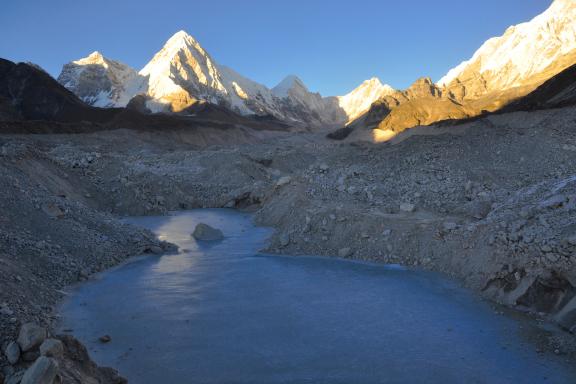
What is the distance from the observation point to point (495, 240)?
962 centimetres

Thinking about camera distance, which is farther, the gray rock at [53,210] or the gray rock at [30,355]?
the gray rock at [53,210]

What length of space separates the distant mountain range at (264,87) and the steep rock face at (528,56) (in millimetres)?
171

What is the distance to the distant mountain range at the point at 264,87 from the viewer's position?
56.7 meters

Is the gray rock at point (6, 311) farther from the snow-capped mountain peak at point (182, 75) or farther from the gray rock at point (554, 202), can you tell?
the snow-capped mountain peak at point (182, 75)

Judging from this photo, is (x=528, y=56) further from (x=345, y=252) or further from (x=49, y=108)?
(x=345, y=252)

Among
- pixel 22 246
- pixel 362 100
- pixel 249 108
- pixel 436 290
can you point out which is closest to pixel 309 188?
pixel 436 290

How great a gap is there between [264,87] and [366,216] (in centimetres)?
13707

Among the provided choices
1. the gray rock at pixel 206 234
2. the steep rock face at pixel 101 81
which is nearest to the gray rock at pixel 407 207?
the gray rock at pixel 206 234

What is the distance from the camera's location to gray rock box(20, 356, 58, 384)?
4.71 metres

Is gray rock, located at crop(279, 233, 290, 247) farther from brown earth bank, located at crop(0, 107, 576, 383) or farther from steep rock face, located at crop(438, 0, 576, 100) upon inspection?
steep rock face, located at crop(438, 0, 576, 100)

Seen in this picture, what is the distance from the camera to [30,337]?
222 inches

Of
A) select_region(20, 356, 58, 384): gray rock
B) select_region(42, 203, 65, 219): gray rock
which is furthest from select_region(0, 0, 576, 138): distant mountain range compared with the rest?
select_region(20, 356, 58, 384): gray rock

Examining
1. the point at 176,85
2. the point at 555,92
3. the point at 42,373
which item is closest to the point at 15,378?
the point at 42,373

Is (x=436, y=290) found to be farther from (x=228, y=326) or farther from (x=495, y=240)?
(x=228, y=326)
